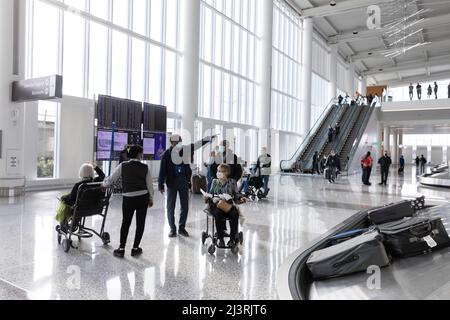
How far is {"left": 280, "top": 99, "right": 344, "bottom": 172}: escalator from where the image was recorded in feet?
80.5

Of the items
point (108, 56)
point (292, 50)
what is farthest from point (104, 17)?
point (292, 50)

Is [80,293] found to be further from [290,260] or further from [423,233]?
[423,233]

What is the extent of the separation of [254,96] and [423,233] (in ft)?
69.2

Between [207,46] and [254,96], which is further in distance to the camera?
[254,96]

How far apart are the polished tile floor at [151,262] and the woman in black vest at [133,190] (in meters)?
0.29

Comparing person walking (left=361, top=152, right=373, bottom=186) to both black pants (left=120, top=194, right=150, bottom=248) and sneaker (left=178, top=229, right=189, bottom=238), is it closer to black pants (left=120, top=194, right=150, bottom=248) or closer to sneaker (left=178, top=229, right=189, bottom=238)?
sneaker (left=178, top=229, right=189, bottom=238)

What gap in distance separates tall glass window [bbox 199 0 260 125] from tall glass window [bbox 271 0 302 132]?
118 inches

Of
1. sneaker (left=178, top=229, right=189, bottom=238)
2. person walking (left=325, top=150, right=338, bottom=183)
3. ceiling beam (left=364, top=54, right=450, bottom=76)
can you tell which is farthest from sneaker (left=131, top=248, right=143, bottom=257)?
ceiling beam (left=364, top=54, right=450, bottom=76)

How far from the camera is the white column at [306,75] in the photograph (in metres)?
29.9

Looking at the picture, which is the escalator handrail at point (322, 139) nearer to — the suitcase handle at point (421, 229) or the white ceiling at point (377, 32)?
the white ceiling at point (377, 32)

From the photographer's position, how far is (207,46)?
69.2 feet

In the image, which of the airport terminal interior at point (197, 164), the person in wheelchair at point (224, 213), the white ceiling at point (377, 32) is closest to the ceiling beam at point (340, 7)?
the white ceiling at point (377, 32)

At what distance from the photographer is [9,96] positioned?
1042cm

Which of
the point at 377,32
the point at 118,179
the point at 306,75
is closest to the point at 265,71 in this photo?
the point at 306,75
